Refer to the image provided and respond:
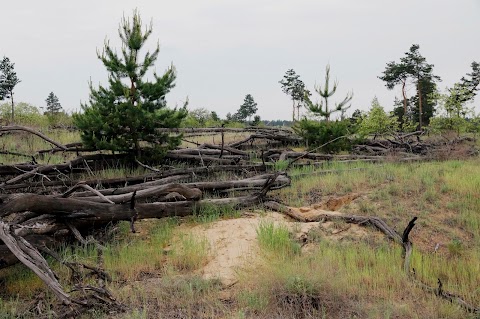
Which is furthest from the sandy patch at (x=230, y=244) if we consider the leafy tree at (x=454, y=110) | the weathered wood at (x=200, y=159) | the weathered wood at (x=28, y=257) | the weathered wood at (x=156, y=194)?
the leafy tree at (x=454, y=110)

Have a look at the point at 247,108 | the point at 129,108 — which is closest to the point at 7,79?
the point at 129,108

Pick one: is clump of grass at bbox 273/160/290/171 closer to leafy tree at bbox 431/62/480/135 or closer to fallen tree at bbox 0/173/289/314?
fallen tree at bbox 0/173/289/314

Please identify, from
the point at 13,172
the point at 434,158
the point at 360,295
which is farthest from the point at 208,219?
the point at 434,158

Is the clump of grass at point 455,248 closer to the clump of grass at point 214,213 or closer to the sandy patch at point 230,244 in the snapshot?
the sandy patch at point 230,244

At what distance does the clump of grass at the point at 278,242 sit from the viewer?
6.13m

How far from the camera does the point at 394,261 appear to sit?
5.94 metres

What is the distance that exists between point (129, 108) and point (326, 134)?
8.96 metres

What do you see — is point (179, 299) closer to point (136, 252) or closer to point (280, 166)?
point (136, 252)

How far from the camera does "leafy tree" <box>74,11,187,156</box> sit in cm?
1169

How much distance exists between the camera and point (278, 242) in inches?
247

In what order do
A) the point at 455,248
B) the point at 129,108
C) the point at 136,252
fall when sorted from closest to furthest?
the point at 136,252
the point at 455,248
the point at 129,108

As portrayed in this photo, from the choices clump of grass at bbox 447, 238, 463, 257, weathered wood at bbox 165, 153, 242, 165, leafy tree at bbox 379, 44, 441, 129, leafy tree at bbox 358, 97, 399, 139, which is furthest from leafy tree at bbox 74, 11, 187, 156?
leafy tree at bbox 379, 44, 441, 129

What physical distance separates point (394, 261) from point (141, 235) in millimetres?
4229

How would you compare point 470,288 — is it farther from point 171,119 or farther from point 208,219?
point 171,119
